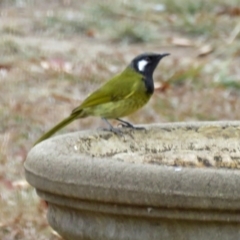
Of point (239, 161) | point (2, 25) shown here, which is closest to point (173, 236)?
point (239, 161)

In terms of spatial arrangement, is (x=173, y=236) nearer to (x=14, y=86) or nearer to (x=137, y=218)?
(x=137, y=218)

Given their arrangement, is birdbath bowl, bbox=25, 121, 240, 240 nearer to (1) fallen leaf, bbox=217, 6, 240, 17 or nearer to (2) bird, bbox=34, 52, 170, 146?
(2) bird, bbox=34, 52, 170, 146

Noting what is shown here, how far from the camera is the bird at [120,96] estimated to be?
5.52 metres

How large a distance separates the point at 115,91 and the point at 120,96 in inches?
1.6

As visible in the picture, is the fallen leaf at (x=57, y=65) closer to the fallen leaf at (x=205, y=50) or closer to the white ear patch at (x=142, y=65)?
the fallen leaf at (x=205, y=50)

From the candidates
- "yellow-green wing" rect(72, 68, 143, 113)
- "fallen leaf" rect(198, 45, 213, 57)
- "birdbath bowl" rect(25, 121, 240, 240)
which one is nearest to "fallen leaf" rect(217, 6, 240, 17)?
"fallen leaf" rect(198, 45, 213, 57)

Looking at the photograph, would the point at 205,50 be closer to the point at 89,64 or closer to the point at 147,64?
the point at 89,64

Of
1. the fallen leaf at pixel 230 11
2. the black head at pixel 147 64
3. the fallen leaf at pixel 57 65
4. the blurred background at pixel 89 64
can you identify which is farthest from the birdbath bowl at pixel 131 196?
the fallen leaf at pixel 230 11

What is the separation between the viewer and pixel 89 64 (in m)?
9.80

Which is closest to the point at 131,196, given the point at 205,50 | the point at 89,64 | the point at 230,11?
the point at 89,64

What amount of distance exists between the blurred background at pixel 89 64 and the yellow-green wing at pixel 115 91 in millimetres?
1033

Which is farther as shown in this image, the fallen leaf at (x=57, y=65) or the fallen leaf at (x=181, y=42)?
the fallen leaf at (x=181, y=42)

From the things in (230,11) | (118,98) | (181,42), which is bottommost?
(230,11)

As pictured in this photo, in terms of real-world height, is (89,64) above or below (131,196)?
below
